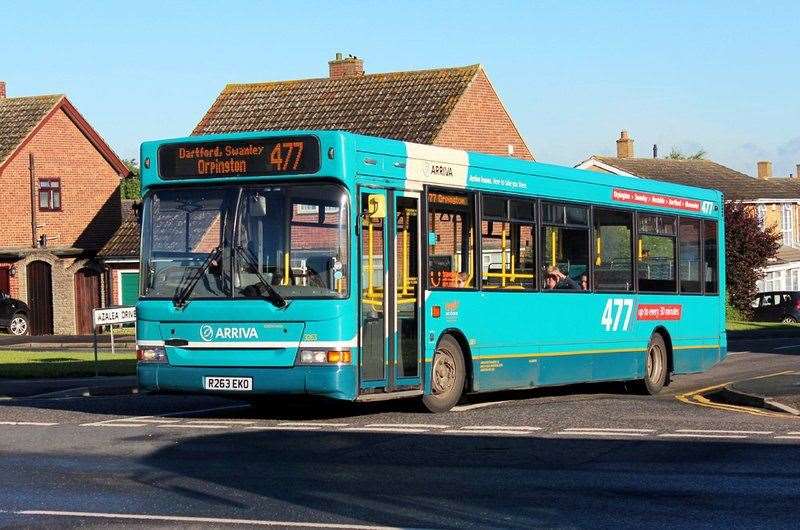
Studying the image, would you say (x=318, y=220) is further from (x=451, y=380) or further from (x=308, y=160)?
(x=451, y=380)

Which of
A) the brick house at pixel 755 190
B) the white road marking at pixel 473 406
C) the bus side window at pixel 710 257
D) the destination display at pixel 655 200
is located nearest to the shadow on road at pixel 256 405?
the white road marking at pixel 473 406

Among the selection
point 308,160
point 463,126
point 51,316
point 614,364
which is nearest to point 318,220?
point 308,160

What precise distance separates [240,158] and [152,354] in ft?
7.53

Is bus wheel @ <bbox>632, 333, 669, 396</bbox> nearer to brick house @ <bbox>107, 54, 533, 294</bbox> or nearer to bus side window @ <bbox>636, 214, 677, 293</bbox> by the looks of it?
bus side window @ <bbox>636, 214, 677, 293</bbox>

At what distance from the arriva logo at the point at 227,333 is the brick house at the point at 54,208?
4273cm

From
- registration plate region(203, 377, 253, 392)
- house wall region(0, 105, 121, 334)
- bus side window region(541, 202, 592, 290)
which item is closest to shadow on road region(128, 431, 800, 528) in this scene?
registration plate region(203, 377, 253, 392)

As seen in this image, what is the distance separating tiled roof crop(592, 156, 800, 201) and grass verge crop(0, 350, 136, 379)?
48.6m

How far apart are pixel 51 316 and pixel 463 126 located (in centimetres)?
1820

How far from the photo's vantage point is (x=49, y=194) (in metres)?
60.4

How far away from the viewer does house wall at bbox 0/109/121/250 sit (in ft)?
194

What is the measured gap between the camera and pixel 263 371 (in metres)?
16.0

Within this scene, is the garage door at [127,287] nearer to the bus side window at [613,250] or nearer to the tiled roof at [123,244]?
the tiled roof at [123,244]

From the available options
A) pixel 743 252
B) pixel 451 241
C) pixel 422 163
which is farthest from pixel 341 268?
pixel 743 252

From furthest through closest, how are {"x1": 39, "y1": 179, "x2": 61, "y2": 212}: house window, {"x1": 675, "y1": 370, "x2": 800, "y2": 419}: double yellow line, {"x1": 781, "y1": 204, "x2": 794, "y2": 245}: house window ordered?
{"x1": 781, "y1": 204, "x2": 794, "y2": 245}: house window, {"x1": 39, "y1": 179, "x2": 61, "y2": 212}: house window, {"x1": 675, "y1": 370, "x2": 800, "y2": 419}: double yellow line
